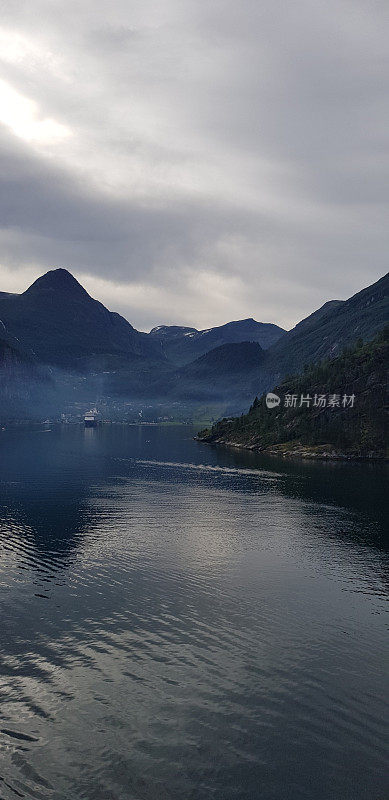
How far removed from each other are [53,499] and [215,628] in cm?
9598

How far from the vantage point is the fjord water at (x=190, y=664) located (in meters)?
36.8

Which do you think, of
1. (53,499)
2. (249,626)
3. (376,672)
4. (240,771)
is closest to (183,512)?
(53,499)

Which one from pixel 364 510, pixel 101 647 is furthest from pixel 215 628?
pixel 364 510

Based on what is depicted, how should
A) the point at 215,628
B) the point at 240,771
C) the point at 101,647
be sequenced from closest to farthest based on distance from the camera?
the point at 240,771 < the point at 101,647 < the point at 215,628

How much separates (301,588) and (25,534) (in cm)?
5716

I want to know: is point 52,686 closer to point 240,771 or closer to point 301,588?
point 240,771

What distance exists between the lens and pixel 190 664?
5138cm

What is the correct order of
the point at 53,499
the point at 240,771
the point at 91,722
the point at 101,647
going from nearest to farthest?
1. the point at 240,771
2. the point at 91,722
3. the point at 101,647
4. the point at 53,499

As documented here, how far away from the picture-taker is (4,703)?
4422 centimetres

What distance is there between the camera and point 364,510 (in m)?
140

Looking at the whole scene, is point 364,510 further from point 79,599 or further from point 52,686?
point 52,686

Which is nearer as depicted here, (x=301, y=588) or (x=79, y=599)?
(x=79, y=599)

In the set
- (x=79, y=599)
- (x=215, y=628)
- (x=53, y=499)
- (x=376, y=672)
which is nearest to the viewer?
(x=376, y=672)

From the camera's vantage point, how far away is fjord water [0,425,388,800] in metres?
36.8
